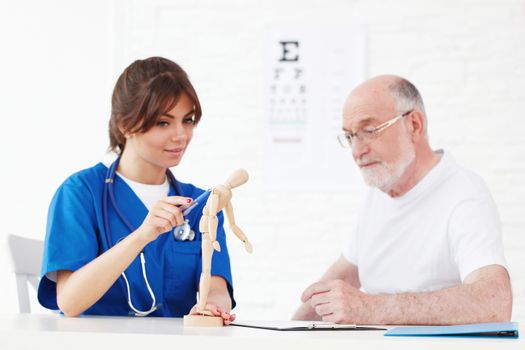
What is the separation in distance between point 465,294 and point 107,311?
852mm

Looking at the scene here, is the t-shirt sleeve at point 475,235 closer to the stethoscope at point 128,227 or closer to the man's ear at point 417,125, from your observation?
the man's ear at point 417,125

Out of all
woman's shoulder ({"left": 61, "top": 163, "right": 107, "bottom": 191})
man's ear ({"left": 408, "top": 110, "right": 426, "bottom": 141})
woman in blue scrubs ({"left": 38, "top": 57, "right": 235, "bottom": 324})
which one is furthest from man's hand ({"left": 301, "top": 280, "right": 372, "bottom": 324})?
man's ear ({"left": 408, "top": 110, "right": 426, "bottom": 141})

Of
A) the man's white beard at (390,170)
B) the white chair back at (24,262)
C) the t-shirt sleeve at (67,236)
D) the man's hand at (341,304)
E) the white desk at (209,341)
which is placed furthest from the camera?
the man's white beard at (390,170)

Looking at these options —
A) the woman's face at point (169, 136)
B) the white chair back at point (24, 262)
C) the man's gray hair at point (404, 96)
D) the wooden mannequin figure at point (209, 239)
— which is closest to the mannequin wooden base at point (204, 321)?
the wooden mannequin figure at point (209, 239)

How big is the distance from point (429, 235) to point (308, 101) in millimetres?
1185

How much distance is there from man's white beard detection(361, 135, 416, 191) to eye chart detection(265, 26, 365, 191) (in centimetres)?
90

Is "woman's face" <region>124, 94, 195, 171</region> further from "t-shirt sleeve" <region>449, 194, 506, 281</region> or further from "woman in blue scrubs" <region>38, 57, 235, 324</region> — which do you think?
"t-shirt sleeve" <region>449, 194, 506, 281</region>

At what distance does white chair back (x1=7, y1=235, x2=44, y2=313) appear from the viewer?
214cm

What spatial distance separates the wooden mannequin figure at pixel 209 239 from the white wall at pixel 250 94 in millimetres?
1659

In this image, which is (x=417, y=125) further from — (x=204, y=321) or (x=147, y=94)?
(x=204, y=321)

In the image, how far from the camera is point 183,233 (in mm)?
1876

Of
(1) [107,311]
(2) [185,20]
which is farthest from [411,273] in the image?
(2) [185,20]

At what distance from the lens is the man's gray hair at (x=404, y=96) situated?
7.66 feet

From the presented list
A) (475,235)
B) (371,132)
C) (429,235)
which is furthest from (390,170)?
(475,235)
